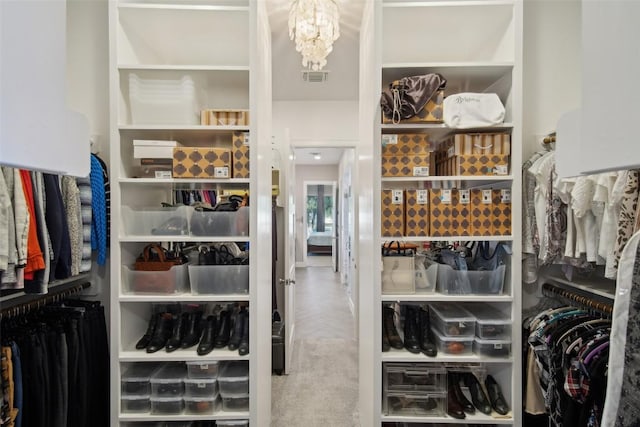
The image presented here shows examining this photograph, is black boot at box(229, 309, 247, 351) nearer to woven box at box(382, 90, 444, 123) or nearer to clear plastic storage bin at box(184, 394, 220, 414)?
clear plastic storage bin at box(184, 394, 220, 414)

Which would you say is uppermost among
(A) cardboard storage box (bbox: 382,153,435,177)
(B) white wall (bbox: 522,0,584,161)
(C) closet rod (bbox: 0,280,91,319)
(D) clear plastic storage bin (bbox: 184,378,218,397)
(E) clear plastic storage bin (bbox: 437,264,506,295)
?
(B) white wall (bbox: 522,0,584,161)

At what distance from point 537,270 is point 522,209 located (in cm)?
40

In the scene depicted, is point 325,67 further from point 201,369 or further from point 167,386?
point 167,386

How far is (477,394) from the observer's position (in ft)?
5.77

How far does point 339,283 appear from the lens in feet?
21.0

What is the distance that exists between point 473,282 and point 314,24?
5.87 feet

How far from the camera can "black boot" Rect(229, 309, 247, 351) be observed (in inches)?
68.5

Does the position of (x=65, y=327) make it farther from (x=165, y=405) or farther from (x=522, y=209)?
(x=522, y=209)

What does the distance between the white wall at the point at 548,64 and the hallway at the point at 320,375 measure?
216cm

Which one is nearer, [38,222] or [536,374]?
[38,222]

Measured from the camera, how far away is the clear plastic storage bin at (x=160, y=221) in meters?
Answer: 1.72

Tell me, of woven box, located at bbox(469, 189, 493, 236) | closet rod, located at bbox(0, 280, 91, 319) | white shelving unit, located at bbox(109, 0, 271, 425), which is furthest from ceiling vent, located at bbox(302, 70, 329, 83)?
closet rod, located at bbox(0, 280, 91, 319)

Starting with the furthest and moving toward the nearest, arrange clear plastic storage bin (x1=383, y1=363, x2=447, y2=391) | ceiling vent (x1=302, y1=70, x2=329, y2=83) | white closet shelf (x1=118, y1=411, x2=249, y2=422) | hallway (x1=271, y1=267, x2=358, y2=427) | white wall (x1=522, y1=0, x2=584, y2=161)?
1. ceiling vent (x1=302, y1=70, x2=329, y2=83)
2. hallway (x1=271, y1=267, x2=358, y2=427)
3. white wall (x1=522, y1=0, x2=584, y2=161)
4. clear plastic storage bin (x1=383, y1=363, x2=447, y2=391)
5. white closet shelf (x1=118, y1=411, x2=249, y2=422)

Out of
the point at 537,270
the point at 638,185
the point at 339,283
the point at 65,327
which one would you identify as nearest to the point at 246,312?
the point at 65,327
